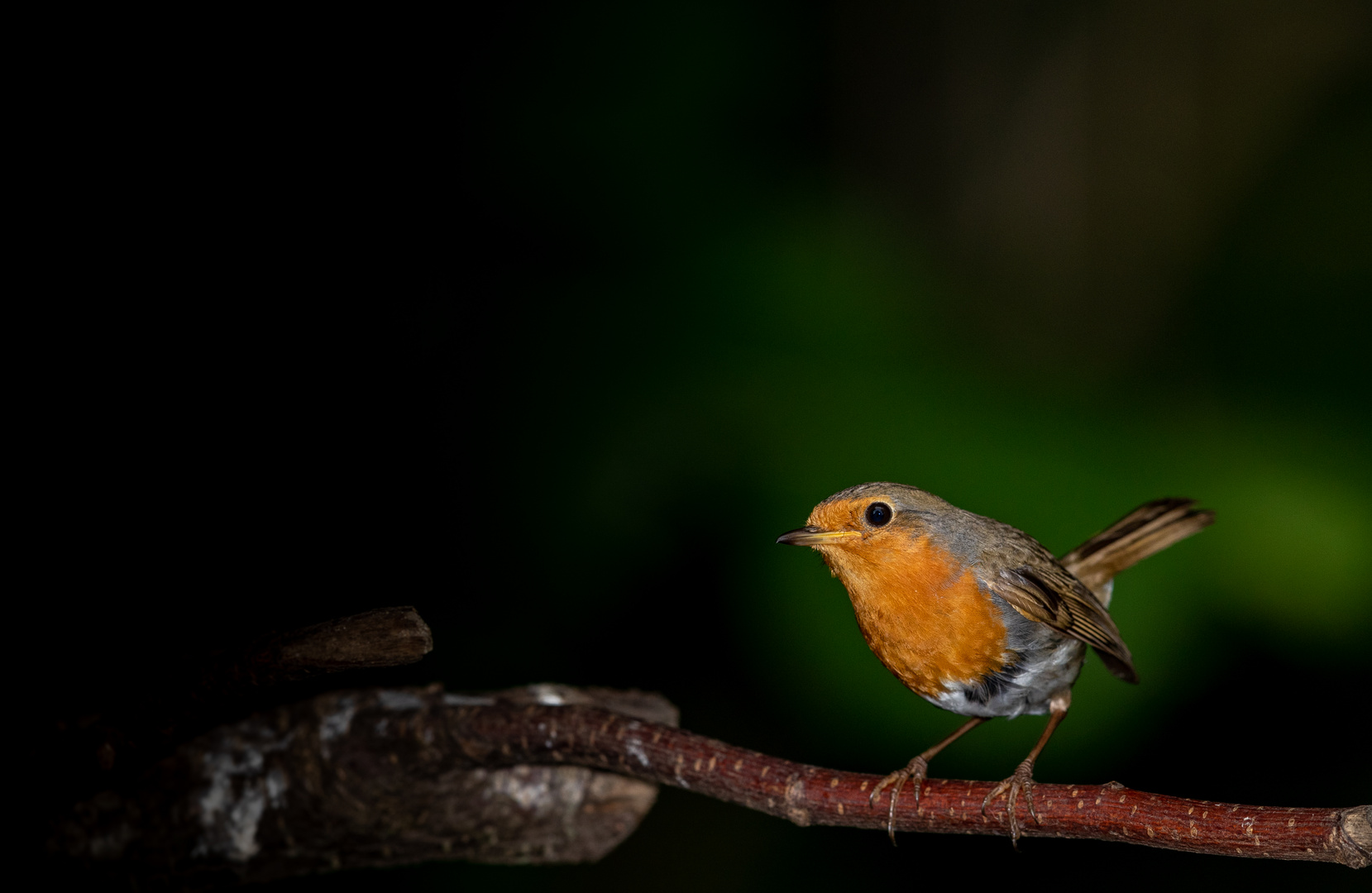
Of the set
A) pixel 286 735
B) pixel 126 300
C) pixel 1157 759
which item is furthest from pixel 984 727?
pixel 126 300

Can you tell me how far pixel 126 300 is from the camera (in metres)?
2.42

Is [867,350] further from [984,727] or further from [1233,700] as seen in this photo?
[1233,700]

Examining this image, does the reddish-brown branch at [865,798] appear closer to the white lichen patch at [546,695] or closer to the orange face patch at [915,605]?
the orange face patch at [915,605]

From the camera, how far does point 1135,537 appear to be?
1.98 metres

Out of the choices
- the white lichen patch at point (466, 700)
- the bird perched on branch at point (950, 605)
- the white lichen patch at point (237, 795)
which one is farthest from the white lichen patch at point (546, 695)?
the bird perched on branch at point (950, 605)

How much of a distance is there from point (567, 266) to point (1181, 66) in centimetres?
239

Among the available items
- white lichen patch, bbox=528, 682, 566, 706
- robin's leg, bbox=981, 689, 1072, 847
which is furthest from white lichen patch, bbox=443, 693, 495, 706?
robin's leg, bbox=981, 689, 1072, 847

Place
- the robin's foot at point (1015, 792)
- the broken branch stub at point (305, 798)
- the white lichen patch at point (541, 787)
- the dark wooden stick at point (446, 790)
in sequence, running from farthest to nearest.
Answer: the white lichen patch at point (541, 787)
the broken branch stub at point (305, 798)
the dark wooden stick at point (446, 790)
the robin's foot at point (1015, 792)

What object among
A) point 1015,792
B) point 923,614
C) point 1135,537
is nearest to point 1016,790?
point 1015,792

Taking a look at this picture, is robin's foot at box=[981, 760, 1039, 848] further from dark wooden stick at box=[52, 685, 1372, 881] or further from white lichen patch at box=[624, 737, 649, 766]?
white lichen patch at box=[624, 737, 649, 766]

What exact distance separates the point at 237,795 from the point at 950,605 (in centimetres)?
138

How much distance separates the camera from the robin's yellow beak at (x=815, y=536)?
59.4 inches

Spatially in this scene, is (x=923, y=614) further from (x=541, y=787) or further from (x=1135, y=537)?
(x=541, y=787)

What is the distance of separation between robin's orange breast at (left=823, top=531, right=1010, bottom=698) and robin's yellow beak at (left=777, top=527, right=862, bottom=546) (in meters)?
0.03
